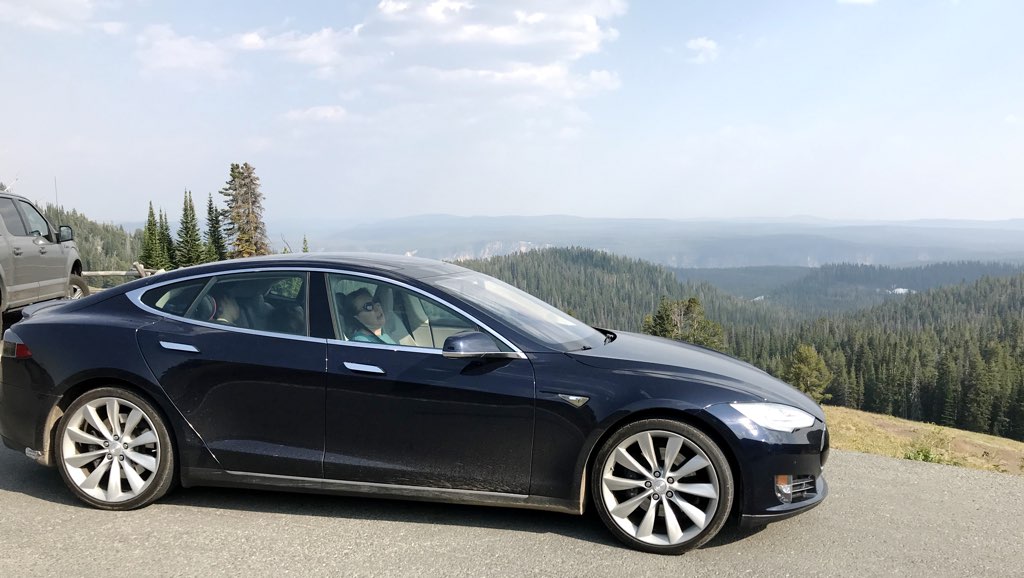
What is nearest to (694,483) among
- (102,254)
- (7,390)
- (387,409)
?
(387,409)

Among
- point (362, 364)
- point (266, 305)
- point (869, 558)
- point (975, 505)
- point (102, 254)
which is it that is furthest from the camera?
point (102, 254)

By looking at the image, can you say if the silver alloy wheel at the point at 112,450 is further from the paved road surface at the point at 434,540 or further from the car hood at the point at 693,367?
the car hood at the point at 693,367

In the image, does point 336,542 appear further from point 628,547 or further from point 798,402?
point 798,402

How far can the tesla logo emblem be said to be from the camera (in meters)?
3.93

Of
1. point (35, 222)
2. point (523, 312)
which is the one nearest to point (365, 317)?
point (523, 312)

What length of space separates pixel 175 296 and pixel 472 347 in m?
2.08

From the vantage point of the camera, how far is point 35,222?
10719 mm

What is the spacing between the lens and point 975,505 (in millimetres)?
4934

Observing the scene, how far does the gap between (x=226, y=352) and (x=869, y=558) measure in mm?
3812

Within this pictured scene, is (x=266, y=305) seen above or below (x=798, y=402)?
above

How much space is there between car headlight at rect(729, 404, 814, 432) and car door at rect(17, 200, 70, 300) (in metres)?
10.3

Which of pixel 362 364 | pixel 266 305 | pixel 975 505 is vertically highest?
pixel 266 305

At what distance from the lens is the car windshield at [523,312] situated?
14.2 feet

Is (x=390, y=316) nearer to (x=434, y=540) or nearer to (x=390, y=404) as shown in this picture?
(x=390, y=404)
